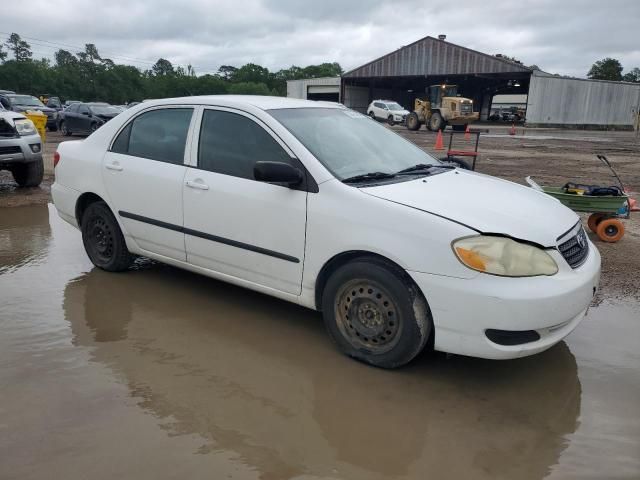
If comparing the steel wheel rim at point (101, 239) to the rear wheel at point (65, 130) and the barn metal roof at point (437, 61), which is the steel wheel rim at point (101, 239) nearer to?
the rear wheel at point (65, 130)

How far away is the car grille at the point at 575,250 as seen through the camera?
3.23 meters

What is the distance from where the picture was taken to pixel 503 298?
2885 millimetres

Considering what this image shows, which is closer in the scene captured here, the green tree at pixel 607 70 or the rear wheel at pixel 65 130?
the rear wheel at pixel 65 130

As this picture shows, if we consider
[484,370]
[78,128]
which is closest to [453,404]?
[484,370]

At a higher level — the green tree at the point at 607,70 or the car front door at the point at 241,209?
the green tree at the point at 607,70

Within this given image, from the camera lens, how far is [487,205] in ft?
10.9

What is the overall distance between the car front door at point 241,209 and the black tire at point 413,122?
97.0ft

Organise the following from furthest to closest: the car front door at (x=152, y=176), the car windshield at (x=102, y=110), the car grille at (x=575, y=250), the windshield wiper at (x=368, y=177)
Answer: the car windshield at (x=102, y=110) < the car front door at (x=152, y=176) < the windshield wiper at (x=368, y=177) < the car grille at (x=575, y=250)

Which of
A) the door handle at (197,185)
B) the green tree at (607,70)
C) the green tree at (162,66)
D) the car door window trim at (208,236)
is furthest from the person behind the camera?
the green tree at (162,66)

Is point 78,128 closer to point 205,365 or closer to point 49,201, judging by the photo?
point 49,201

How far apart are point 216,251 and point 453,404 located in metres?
1.97

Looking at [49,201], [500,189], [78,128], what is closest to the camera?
[500,189]

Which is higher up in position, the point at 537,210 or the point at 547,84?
the point at 547,84

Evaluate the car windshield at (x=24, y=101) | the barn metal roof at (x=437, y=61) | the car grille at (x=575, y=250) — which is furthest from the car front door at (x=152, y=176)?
the barn metal roof at (x=437, y=61)
